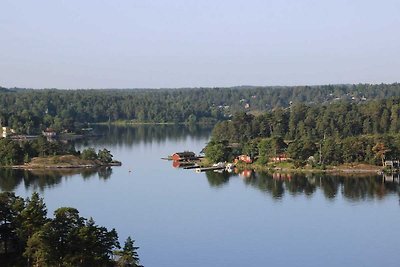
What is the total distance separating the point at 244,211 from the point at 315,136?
14130 mm

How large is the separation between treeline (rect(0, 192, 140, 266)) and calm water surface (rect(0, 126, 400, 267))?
7.55 ft

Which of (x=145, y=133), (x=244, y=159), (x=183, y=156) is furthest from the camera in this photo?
(x=145, y=133)

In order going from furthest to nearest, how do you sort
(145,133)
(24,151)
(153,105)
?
(153,105)
(145,133)
(24,151)

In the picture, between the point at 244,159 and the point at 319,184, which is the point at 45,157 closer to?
the point at 244,159

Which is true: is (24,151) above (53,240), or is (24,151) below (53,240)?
below

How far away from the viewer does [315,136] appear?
31.0 meters

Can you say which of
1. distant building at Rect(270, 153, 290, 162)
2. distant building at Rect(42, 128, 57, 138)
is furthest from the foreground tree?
distant building at Rect(42, 128, 57, 138)

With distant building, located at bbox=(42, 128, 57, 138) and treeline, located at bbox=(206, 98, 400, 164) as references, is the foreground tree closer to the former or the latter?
treeline, located at bbox=(206, 98, 400, 164)

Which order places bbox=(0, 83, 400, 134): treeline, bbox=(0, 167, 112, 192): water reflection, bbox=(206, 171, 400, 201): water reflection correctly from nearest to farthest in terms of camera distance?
bbox=(206, 171, 400, 201): water reflection, bbox=(0, 167, 112, 192): water reflection, bbox=(0, 83, 400, 134): treeline

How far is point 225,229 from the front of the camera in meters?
15.4

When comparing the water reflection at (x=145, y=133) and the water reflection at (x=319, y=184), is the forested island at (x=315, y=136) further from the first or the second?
the water reflection at (x=145, y=133)

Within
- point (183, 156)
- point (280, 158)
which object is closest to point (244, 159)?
point (280, 158)

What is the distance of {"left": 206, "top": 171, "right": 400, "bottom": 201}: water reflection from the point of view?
65.5ft

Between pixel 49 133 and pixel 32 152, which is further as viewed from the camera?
pixel 49 133
